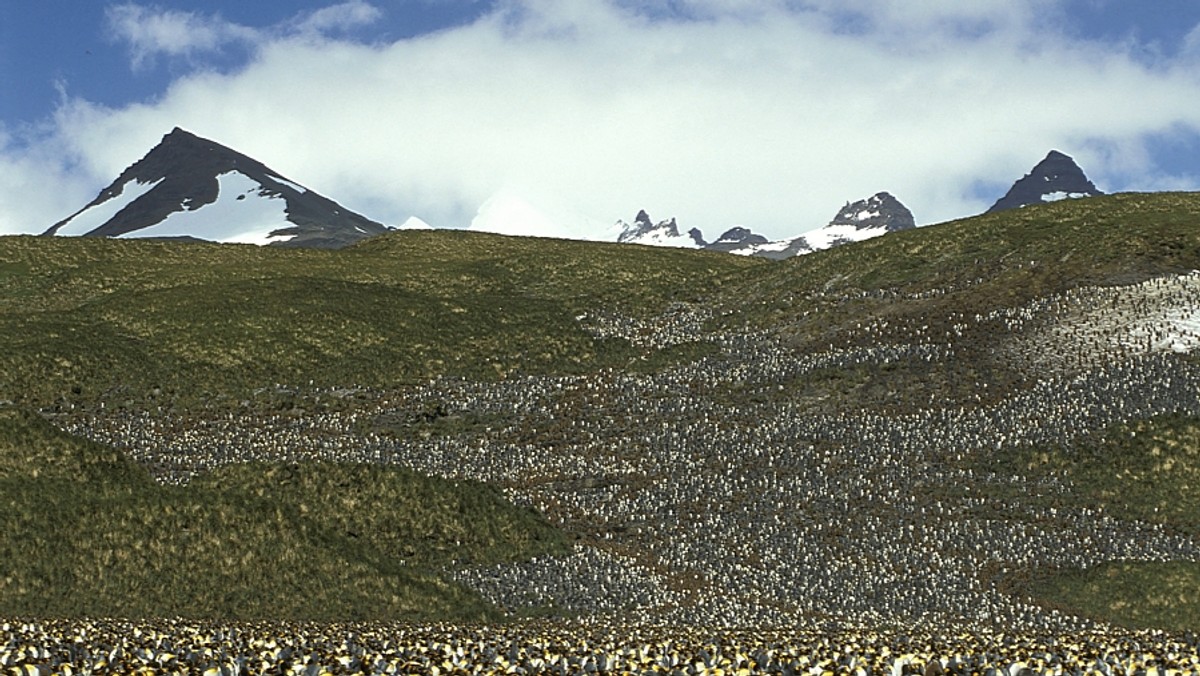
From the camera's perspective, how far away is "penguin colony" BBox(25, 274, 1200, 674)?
4475 centimetres

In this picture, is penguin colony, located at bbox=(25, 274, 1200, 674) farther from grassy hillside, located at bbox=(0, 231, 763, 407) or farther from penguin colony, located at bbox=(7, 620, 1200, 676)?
penguin colony, located at bbox=(7, 620, 1200, 676)

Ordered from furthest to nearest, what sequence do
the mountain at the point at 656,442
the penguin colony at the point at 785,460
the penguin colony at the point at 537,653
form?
the penguin colony at the point at 785,460 → the mountain at the point at 656,442 → the penguin colony at the point at 537,653

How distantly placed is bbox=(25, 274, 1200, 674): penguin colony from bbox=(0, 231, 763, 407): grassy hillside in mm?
4310

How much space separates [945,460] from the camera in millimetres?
54906

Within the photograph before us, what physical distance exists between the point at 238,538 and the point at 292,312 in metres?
38.7

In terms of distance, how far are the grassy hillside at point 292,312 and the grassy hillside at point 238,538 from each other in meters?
17.3

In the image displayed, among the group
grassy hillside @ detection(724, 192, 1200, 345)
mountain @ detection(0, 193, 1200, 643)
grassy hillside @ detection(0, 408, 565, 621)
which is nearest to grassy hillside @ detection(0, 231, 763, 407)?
mountain @ detection(0, 193, 1200, 643)

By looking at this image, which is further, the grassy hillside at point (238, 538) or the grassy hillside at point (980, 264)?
the grassy hillside at point (980, 264)

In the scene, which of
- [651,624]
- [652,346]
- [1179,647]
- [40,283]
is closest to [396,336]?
[652,346]

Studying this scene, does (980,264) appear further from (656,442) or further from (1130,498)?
(1130,498)

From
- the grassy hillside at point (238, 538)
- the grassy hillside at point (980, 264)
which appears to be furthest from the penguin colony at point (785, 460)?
the grassy hillside at point (980, 264)

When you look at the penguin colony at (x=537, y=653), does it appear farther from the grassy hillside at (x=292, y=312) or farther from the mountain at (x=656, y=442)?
the grassy hillside at (x=292, y=312)

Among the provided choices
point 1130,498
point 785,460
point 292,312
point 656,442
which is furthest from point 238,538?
point 292,312

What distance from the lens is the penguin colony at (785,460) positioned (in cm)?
4475
